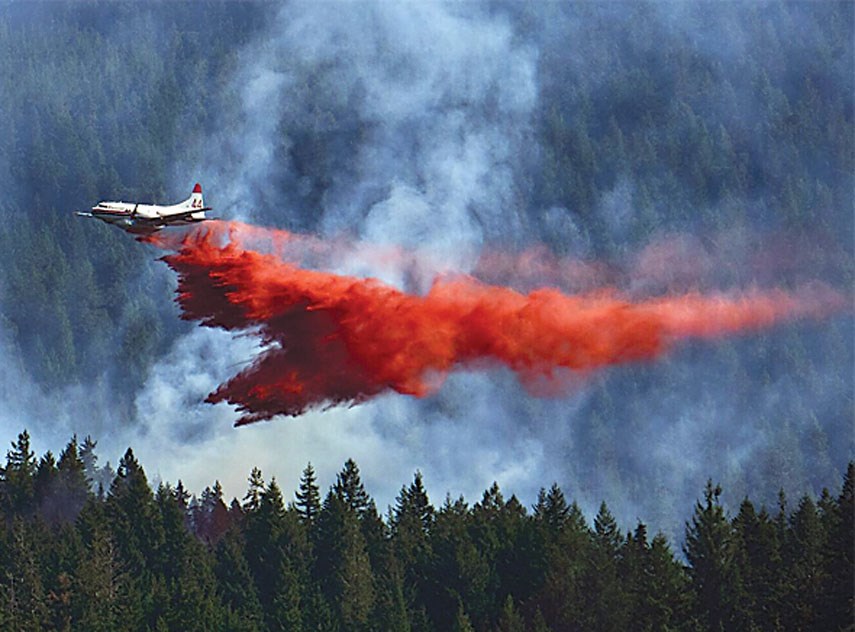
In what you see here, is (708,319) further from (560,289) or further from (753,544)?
(753,544)

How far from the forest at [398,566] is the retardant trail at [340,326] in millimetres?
10320

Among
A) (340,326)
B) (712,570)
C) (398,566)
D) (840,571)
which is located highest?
(340,326)

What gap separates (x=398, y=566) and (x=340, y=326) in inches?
665

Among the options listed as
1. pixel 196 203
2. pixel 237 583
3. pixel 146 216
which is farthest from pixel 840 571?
pixel 237 583

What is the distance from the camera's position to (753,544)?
10400cm

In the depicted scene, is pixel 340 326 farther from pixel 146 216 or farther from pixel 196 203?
pixel 146 216

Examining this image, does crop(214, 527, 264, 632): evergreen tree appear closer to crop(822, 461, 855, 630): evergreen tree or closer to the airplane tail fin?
the airplane tail fin

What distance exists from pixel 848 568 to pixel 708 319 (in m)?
81.0

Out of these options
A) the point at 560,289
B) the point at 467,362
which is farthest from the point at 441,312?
the point at 560,289

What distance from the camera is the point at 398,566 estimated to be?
119312 millimetres

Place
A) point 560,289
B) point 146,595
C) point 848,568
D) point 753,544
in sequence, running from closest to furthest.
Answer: point 848,568
point 753,544
point 146,595
point 560,289

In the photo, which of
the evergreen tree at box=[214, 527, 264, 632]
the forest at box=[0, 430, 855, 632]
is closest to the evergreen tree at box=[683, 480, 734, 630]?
the forest at box=[0, 430, 855, 632]

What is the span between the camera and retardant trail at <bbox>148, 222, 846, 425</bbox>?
106938 mm

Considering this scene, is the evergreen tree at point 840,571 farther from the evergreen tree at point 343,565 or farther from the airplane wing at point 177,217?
the airplane wing at point 177,217
